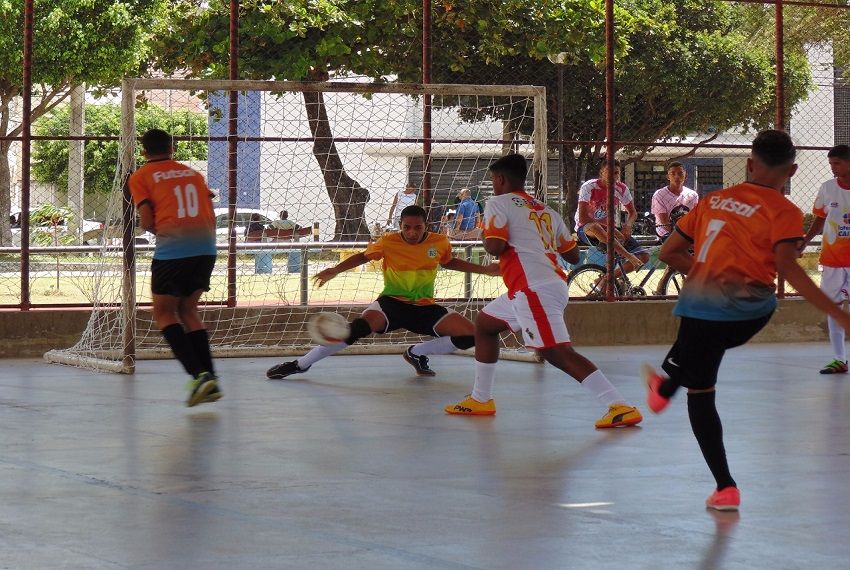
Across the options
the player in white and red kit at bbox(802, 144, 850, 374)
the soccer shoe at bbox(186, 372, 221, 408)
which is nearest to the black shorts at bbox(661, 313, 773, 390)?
the soccer shoe at bbox(186, 372, 221, 408)

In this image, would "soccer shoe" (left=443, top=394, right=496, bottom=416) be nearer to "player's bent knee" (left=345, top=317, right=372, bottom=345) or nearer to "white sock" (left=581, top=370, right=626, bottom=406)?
"white sock" (left=581, top=370, right=626, bottom=406)

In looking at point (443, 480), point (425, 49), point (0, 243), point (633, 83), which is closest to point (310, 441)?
point (443, 480)

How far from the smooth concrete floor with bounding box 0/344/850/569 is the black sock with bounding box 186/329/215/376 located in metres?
0.34

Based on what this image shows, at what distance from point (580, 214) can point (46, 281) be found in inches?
314

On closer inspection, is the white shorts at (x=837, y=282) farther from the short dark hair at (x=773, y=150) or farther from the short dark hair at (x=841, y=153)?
the short dark hair at (x=773, y=150)

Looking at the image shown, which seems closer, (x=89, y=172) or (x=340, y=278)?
(x=340, y=278)

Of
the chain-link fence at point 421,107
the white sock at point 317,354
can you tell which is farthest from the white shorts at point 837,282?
the white sock at point 317,354

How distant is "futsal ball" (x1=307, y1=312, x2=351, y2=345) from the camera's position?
37.4 ft

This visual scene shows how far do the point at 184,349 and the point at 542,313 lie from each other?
2589mm

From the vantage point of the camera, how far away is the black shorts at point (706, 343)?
6.36 m

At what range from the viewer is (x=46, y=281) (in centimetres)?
1978

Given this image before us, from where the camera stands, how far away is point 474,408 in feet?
31.5

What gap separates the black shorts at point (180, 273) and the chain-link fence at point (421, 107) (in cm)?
283

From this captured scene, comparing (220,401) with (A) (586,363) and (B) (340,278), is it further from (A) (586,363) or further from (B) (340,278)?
(B) (340,278)
